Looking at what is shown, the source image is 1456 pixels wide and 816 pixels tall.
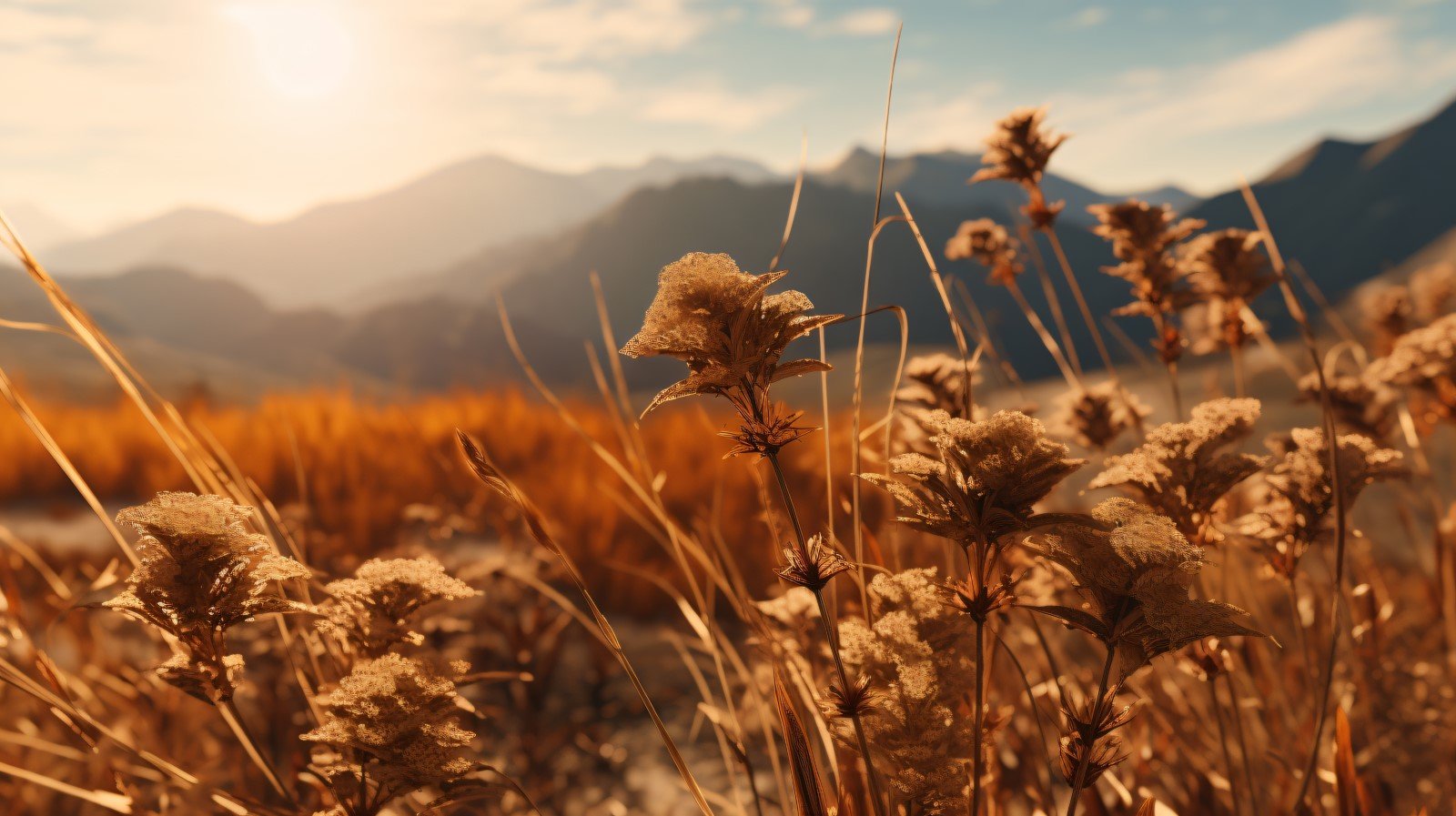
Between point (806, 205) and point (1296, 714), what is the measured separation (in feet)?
87.5

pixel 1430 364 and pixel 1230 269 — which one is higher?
pixel 1230 269

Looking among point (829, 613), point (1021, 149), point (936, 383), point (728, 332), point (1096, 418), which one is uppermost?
point (1021, 149)

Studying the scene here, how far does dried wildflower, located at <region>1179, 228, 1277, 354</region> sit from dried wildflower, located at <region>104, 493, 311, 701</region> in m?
1.36

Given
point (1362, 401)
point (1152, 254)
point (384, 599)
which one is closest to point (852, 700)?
point (384, 599)

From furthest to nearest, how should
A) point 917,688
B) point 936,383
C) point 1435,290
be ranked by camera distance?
point 1435,290 < point 936,383 < point 917,688

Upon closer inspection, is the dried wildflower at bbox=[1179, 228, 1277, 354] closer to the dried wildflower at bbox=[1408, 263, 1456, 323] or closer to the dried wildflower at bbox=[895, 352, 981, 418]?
the dried wildflower at bbox=[895, 352, 981, 418]

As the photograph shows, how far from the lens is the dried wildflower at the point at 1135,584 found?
55 centimetres

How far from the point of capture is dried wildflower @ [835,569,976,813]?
0.71 meters

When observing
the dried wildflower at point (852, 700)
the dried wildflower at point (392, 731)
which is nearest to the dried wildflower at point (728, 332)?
the dried wildflower at point (852, 700)

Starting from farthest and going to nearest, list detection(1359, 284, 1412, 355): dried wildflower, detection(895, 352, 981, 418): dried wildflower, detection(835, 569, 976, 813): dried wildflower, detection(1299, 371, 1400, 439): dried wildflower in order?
detection(1359, 284, 1412, 355): dried wildflower → detection(1299, 371, 1400, 439): dried wildflower → detection(895, 352, 981, 418): dried wildflower → detection(835, 569, 976, 813): dried wildflower

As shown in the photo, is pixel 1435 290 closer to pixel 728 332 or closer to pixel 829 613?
pixel 829 613

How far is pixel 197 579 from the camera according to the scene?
2.07 feet

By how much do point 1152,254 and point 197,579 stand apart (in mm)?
Answer: 1346

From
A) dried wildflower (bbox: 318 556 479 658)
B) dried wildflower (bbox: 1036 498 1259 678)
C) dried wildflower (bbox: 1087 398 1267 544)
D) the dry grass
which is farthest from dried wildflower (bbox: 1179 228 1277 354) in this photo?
dried wildflower (bbox: 318 556 479 658)
